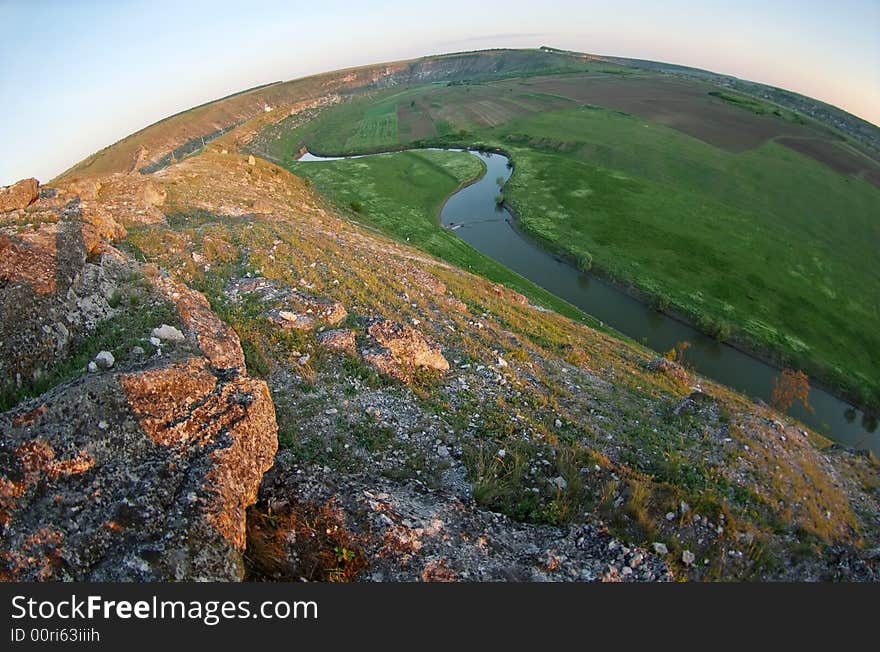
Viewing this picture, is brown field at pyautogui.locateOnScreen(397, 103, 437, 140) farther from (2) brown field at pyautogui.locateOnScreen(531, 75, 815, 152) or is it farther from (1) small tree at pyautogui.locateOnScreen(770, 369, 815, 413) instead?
(1) small tree at pyautogui.locateOnScreen(770, 369, 815, 413)

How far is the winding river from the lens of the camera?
3256cm

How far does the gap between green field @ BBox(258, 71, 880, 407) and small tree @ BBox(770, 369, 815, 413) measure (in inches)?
126

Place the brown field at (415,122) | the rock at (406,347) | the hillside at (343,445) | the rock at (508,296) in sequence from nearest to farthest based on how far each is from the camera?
the hillside at (343,445)
the rock at (406,347)
the rock at (508,296)
the brown field at (415,122)

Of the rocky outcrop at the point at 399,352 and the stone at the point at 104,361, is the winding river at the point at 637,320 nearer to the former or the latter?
the rocky outcrop at the point at 399,352

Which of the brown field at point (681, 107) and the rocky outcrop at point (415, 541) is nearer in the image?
the rocky outcrop at point (415, 541)

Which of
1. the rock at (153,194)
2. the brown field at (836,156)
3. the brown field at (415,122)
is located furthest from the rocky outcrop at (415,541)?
the brown field at (415,122)

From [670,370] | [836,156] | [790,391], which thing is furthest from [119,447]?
[836,156]

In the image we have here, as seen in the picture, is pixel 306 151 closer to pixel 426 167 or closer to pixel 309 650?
pixel 426 167

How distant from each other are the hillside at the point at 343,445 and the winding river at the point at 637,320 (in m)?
9.60

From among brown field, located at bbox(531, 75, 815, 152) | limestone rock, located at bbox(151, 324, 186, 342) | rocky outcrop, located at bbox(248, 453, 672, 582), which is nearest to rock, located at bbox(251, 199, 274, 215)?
limestone rock, located at bbox(151, 324, 186, 342)

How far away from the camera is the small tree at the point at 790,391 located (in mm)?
31562

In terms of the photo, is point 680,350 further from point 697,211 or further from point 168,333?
point 168,333

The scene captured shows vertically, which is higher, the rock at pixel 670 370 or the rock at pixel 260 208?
the rock at pixel 260 208

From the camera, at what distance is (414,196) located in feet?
232
